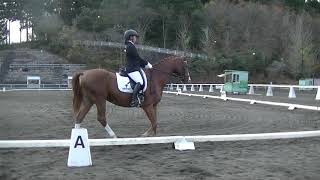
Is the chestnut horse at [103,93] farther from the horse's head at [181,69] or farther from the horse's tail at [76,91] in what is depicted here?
the horse's head at [181,69]

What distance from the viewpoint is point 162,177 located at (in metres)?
6.34

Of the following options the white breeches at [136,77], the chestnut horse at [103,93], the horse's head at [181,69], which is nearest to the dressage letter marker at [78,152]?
the chestnut horse at [103,93]

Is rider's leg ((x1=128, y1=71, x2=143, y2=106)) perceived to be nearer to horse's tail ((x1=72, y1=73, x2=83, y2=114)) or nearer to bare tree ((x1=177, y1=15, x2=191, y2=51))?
horse's tail ((x1=72, y1=73, x2=83, y2=114))

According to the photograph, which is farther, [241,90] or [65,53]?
[65,53]

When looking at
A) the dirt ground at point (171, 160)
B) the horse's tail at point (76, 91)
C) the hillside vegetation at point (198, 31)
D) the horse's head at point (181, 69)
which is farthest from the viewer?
the hillside vegetation at point (198, 31)

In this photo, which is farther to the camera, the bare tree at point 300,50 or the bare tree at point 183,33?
the bare tree at point 183,33

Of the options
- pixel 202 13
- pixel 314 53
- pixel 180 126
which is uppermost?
pixel 202 13

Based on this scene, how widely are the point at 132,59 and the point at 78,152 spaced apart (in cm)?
353

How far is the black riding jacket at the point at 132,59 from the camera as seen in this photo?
33.1 feet

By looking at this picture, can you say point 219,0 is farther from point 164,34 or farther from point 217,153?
point 217,153

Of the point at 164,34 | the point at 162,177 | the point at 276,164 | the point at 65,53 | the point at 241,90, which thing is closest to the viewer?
the point at 162,177

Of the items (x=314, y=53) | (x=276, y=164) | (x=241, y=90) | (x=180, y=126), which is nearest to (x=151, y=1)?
(x=314, y=53)

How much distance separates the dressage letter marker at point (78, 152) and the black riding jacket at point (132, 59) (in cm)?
308

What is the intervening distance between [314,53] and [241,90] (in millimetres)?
43552
